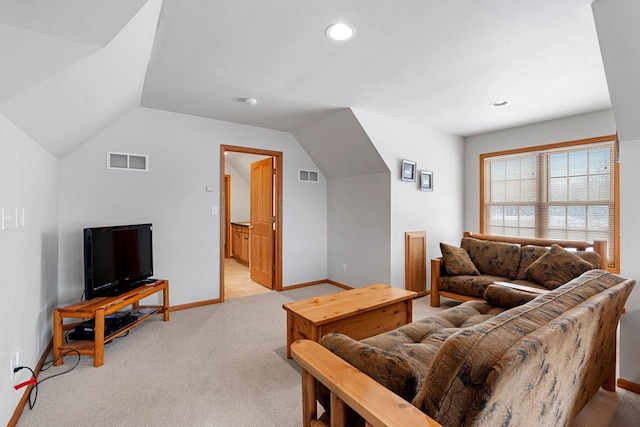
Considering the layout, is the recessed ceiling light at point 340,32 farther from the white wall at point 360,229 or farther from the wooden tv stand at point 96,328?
the wooden tv stand at point 96,328

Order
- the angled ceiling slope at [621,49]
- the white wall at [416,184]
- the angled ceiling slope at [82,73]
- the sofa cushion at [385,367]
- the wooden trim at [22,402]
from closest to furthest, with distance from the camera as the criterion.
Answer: the sofa cushion at [385,367]
the angled ceiling slope at [82,73]
the angled ceiling slope at [621,49]
the wooden trim at [22,402]
the white wall at [416,184]

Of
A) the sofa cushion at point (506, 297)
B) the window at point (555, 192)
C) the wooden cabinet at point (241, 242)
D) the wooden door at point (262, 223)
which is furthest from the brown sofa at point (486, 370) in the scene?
the wooden cabinet at point (241, 242)

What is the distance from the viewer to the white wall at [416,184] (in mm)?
3945

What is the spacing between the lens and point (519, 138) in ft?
14.1

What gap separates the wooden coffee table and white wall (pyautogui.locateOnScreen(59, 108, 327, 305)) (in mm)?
1791

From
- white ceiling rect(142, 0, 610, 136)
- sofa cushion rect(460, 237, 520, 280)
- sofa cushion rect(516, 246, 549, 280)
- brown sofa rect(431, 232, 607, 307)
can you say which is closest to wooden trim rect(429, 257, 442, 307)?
brown sofa rect(431, 232, 607, 307)

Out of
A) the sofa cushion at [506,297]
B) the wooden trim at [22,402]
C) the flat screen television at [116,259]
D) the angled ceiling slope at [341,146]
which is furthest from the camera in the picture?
the angled ceiling slope at [341,146]

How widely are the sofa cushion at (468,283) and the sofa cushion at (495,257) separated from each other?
11cm

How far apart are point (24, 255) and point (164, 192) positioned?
1699mm

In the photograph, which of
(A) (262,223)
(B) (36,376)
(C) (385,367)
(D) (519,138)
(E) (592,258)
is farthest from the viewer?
(A) (262,223)

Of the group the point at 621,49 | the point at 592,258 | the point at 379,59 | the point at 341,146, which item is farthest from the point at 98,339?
the point at 592,258

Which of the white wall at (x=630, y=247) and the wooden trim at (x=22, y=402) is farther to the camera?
the white wall at (x=630, y=247)

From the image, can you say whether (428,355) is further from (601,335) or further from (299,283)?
(299,283)

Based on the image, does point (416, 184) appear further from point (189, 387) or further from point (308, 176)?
point (189, 387)
